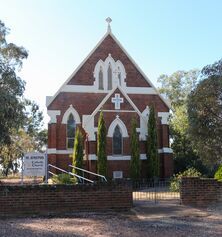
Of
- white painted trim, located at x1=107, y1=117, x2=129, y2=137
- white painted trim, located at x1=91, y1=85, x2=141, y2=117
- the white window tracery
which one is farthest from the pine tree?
the white window tracery

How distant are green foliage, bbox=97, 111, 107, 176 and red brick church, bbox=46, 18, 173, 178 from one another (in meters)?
0.84

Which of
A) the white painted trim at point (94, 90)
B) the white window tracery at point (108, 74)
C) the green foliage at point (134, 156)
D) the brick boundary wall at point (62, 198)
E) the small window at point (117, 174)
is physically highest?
the white window tracery at point (108, 74)

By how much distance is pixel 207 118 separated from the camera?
Answer: 1770 cm

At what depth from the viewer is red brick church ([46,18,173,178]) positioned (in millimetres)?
28766

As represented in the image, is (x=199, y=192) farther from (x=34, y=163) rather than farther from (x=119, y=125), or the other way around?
(x=119, y=125)

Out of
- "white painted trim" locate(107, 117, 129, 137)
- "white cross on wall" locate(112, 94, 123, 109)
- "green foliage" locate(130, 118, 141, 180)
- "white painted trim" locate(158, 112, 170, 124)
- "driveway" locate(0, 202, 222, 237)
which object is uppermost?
"white cross on wall" locate(112, 94, 123, 109)

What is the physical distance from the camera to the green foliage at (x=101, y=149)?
88.7 ft

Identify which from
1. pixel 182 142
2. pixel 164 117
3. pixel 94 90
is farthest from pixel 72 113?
pixel 182 142

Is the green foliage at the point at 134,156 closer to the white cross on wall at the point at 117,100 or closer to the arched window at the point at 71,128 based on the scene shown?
the white cross on wall at the point at 117,100

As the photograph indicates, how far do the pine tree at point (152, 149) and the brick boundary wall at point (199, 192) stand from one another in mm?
12808

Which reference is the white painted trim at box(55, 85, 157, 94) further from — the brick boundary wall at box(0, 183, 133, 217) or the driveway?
the driveway

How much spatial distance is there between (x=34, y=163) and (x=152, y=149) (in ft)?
46.9

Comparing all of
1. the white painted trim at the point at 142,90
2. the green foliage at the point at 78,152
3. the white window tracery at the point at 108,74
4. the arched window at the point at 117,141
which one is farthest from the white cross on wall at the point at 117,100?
the green foliage at the point at 78,152

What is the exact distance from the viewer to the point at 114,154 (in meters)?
28.9
